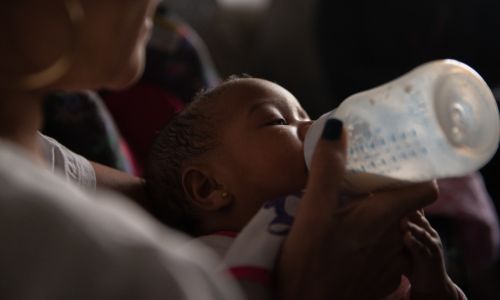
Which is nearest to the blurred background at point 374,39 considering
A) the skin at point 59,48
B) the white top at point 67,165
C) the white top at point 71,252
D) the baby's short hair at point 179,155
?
the baby's short hair at point 179,155

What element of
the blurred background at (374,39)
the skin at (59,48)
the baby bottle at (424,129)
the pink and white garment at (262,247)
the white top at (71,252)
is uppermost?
the skin at (59,48)

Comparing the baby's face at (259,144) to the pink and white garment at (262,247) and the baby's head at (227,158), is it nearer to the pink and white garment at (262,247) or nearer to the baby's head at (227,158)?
the baby's head at (227,158)

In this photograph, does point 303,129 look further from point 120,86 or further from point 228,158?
point 120,86

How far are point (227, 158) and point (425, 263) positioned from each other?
0.39 m

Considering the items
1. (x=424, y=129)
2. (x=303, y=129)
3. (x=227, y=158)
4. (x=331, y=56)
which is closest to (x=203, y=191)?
(x=227, y=158)

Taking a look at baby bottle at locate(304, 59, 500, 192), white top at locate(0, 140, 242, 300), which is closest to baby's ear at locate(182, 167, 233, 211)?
baby bottle at locate(304, 59, 500, 192)

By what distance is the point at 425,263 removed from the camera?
1.06 metres

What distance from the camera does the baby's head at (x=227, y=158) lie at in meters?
1.23

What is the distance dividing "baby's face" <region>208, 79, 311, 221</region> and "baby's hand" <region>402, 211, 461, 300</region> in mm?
212

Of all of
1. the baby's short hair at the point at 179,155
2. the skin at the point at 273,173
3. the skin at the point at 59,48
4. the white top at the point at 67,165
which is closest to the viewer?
the skin at the point at 59,48

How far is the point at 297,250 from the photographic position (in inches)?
35.7

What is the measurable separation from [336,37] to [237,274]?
2649mm

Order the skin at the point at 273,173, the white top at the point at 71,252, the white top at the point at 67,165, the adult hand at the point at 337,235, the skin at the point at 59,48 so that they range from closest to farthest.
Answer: the white top at the point at 71,252 → the skin at the point at 59,48 → the adult hand at the point at 337,235 → the skin at the point at 273,173 → the white top at the point at 67,165

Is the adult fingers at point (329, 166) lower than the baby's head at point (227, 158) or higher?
higher
